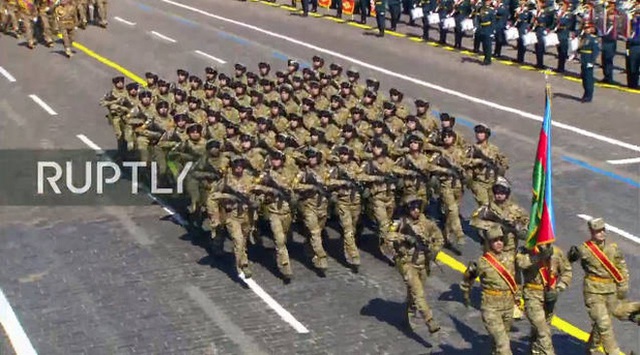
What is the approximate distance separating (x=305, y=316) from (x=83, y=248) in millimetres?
5252

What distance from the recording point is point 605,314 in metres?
13.2

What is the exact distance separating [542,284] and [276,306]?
458 centimetres

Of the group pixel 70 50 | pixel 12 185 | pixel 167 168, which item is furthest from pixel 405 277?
pixel 70 50

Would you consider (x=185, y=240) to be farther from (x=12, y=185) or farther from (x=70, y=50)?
(x=70, y=50)

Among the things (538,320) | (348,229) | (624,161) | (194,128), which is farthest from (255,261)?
(624,161)

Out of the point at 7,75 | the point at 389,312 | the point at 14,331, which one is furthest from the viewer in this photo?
the point at 7,75

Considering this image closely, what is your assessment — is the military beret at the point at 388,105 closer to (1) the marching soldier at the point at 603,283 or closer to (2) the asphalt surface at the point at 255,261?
(2) the asphalt surface at the point at 255,261

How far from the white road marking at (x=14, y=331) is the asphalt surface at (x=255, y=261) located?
141 mm

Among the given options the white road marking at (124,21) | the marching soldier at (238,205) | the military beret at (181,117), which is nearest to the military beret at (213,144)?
the marching soldier at (238,205)

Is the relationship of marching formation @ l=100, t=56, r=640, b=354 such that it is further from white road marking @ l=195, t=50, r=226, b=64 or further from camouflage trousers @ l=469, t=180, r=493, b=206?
white road marking @ l=195, t=50, r=226, b=64

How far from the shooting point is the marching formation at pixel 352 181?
43.1 feet

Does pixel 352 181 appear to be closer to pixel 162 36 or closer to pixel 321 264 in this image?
pixel 321 264

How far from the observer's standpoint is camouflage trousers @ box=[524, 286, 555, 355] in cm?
1289

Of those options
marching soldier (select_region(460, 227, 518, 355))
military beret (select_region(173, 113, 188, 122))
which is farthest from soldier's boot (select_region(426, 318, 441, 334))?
military beret (select_region(173, 113, 188, 122))
